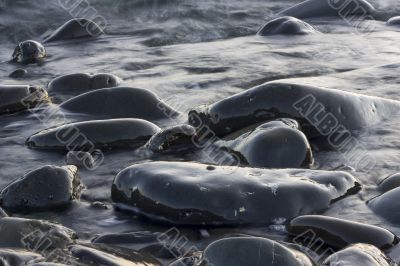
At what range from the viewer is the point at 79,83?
5328 mm

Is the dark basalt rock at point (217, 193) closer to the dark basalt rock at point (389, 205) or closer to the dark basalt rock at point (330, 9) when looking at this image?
the dark basalt rock at point (389, 205)

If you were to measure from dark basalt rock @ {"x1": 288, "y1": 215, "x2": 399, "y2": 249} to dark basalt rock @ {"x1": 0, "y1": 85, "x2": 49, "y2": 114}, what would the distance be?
7.47 feet

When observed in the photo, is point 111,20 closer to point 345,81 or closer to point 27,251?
point 345,81

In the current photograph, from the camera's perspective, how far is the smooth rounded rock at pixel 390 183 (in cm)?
363

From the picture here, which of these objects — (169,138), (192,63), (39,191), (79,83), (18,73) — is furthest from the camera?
(192,63)

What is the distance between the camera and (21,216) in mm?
3422

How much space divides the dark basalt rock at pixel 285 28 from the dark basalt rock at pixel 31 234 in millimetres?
4141

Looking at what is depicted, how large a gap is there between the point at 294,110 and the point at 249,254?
5.87ft

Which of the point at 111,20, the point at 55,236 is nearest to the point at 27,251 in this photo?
the point at 55,236

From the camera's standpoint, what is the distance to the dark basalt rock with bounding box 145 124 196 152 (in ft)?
13.7

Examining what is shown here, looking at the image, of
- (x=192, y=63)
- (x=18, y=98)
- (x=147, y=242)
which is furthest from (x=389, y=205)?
(x=192, y=63)

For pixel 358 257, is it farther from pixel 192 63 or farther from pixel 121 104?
pixel 192 63

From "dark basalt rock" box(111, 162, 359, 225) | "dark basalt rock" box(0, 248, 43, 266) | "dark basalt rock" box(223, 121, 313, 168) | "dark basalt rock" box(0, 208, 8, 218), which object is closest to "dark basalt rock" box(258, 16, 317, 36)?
"dark basalt rock" box(223, 121, 313, 168)

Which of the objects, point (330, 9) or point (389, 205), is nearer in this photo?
point (389, 205)
